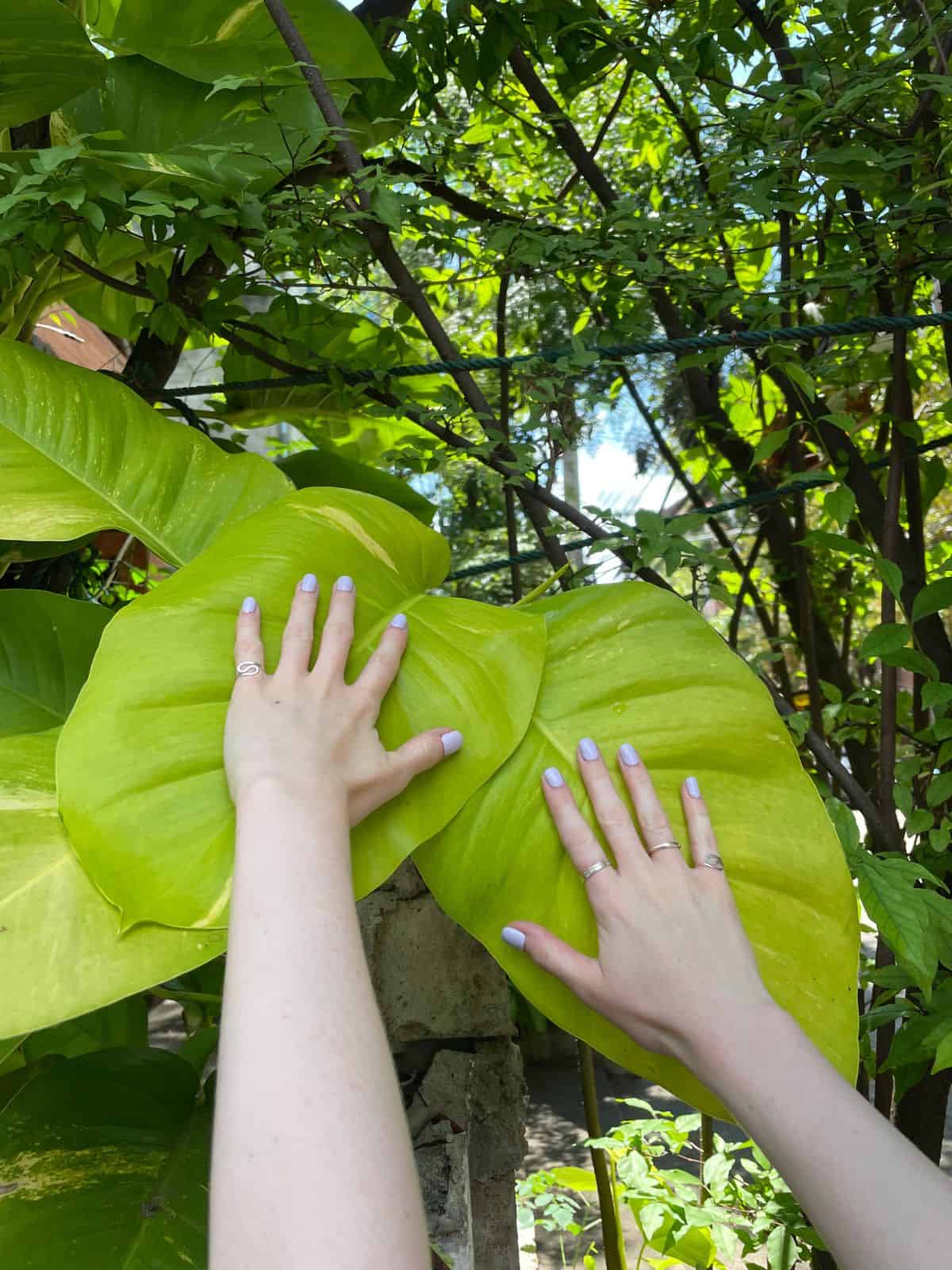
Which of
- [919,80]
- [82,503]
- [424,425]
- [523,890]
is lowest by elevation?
[523,890]

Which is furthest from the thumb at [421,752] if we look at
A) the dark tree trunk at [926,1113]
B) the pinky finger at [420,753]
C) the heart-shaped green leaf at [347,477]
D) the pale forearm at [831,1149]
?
the dark tree trunk at [926,1113]

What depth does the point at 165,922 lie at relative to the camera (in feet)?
1.81

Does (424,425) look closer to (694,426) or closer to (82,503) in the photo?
(82,503)

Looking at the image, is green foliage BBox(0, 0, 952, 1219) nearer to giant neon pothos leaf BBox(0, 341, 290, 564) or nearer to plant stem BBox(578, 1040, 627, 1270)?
giant neon pothos leaf BBox(0, 341, 290, 564)

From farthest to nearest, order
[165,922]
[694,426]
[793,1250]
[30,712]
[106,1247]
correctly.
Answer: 1. [694,426]
2. [793,1250]
3. [30,712]
4. [106,1247]
5. [165,922]

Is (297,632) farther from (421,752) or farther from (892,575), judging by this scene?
(892,575)

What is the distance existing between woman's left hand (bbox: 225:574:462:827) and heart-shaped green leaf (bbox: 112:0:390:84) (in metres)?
0.65

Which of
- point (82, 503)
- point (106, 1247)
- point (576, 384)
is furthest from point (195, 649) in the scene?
point (576, 384)

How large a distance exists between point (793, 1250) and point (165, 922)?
132cm

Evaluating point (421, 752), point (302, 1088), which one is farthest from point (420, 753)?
→ point (302, 1088)

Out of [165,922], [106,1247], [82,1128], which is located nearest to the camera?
[165,922]

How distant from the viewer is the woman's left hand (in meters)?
0.57

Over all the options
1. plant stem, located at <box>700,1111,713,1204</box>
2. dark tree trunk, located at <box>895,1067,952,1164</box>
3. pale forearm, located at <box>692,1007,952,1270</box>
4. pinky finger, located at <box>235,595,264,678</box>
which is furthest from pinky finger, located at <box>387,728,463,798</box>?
plant stem, located at <box>700,1111,713,1204</box>

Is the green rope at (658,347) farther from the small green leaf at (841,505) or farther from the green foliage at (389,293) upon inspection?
the small green leaf at (841,505)
